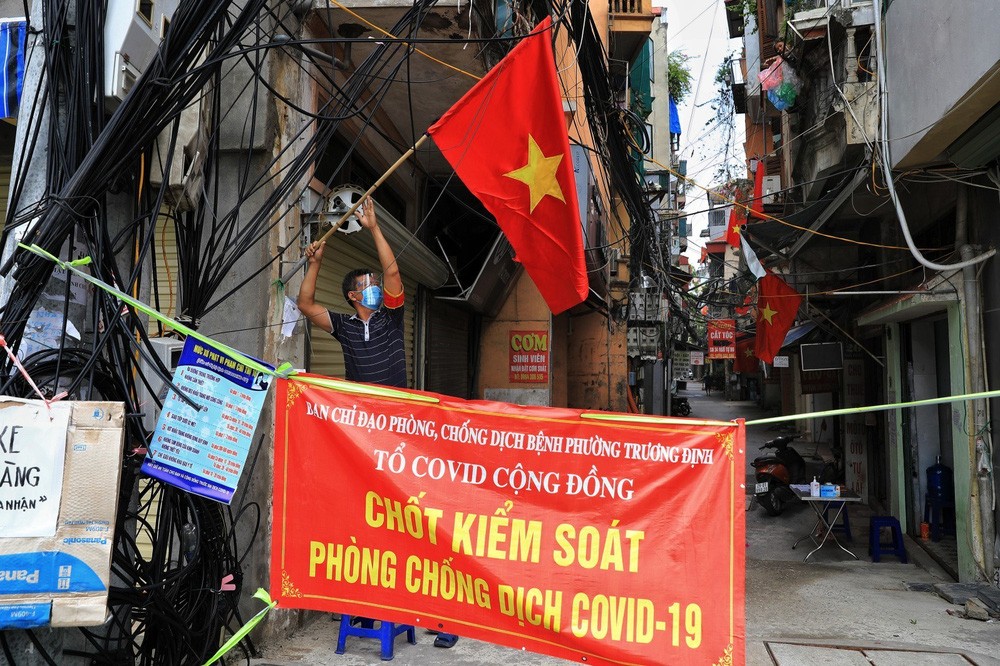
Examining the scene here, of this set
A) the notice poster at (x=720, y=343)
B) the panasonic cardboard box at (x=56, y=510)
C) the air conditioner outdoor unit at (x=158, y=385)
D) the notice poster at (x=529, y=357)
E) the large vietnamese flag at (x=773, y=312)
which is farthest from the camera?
the notice poster at (x=720, y=343)

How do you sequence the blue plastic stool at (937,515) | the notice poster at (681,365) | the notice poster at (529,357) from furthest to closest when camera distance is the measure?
the notice poster at (681,365) → the notice poster at (529,357) → the blue plastic stool at (937,515)

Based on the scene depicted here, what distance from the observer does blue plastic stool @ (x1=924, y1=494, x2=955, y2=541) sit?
8.87 metres

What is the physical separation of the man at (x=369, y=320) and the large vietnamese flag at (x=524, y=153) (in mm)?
758

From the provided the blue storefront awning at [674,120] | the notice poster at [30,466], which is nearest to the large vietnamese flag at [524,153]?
the notice poster at [30,466]

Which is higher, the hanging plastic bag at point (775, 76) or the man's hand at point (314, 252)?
the hanging plastic bag at point (775, 76)

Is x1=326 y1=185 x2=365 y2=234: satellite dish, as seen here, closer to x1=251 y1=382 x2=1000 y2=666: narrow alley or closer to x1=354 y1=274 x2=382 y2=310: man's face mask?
x1=354 y1=274 x2=382 y2=310: man's face mask

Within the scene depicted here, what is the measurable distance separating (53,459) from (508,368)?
7.78 meters

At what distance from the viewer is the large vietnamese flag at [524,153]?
176 inches

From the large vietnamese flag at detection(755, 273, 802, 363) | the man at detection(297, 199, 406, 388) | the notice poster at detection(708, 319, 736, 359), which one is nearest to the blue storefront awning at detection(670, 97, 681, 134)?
the notice poster at detection(708, 319, 736, 359)

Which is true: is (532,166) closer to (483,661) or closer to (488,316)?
(483,661)

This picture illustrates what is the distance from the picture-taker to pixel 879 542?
27.6ft

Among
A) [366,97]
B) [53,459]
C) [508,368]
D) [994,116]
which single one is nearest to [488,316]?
[508,368]

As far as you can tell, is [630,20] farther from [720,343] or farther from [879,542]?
[720,343]

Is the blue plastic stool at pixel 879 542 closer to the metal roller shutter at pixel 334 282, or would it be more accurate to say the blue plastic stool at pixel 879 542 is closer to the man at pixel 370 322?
the man at pixel 370 322
